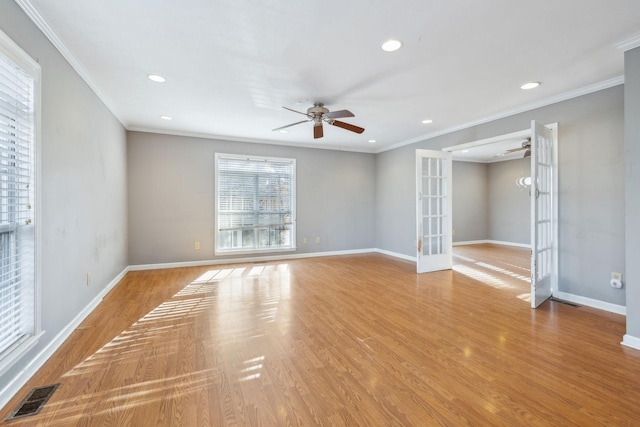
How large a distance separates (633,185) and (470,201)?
619 centimetres

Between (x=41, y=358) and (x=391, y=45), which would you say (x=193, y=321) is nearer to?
(x=41, y=358)

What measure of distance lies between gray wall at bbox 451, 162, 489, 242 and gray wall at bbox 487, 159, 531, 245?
166mm

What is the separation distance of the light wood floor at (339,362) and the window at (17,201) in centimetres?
36

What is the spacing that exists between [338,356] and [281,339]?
0.56 metres

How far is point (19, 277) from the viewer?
1864 mm

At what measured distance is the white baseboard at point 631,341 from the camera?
7.45 ft

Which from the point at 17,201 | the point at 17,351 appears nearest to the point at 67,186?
the point at 17,201

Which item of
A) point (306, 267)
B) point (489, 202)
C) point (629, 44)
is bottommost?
point (306, 267)

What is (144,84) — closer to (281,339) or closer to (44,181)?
(44,181)

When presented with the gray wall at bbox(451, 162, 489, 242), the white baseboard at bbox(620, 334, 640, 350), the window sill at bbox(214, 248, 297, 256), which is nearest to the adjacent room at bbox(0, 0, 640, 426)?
the white baseboard at bbox(620, 334, 640, 350)

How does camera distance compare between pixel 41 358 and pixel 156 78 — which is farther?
pixel 156 78

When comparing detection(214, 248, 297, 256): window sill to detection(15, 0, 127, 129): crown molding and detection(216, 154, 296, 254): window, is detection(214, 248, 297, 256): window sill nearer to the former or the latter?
detection(216, 154, 296, 254): window

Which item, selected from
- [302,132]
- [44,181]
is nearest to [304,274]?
[302,132]

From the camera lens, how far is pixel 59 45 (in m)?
2.33
